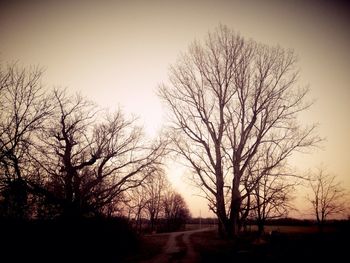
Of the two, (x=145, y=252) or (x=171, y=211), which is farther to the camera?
(x=171, y=211)

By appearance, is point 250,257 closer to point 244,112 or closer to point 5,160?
point 244,112

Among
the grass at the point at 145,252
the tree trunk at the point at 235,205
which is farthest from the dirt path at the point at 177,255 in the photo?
the tree trunk at the point at 235,205

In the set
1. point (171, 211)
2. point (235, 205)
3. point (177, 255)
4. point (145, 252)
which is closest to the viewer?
point (177, 255)

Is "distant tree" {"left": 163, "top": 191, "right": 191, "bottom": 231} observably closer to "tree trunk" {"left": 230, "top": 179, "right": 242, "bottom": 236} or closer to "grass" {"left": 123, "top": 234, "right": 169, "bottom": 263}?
"grass" {"left": 123, "top": 234, "right": 169, "bottom": 263}

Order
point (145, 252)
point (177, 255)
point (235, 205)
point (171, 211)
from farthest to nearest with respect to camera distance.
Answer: point (171, 211)
point (235, 205)
point (145, 252)
point (177, 255)

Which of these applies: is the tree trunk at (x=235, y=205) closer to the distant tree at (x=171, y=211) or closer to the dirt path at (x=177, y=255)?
the dirt path at (x=177, y=255)

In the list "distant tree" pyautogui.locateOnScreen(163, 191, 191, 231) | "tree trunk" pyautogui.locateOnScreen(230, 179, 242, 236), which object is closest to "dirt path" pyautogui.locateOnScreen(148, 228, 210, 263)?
"tree trunk" pyautogui.locateOnScreen(230, 179, 242, 236)

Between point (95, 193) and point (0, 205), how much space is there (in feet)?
22.4

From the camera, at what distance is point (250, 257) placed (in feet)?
37.6

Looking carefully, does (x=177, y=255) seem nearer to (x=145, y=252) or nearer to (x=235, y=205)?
(x=145, y=252)

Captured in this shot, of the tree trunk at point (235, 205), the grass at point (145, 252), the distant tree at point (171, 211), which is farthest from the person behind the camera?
the distant tree at point (171, 211)

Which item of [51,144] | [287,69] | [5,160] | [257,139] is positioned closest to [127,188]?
[51,144]

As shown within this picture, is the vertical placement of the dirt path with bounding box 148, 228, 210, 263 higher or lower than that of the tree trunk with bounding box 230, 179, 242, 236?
lower

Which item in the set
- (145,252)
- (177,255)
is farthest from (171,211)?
(177,255)
